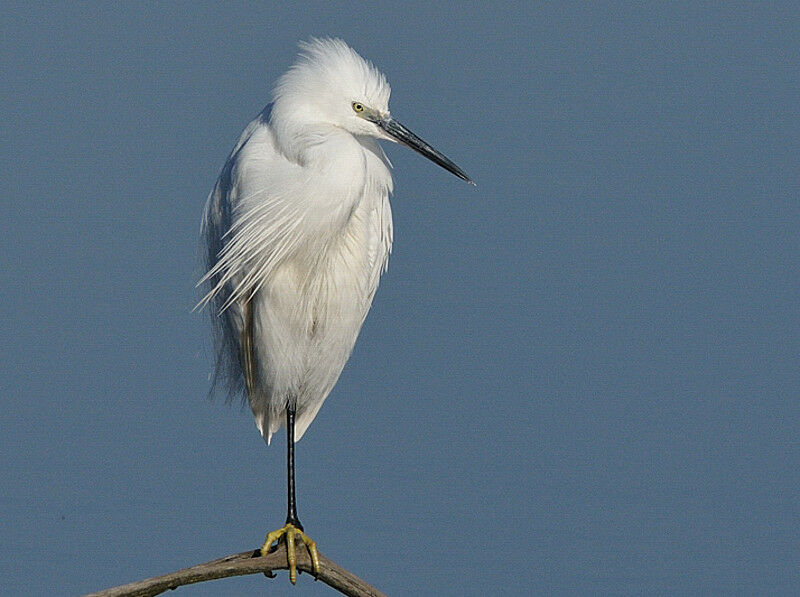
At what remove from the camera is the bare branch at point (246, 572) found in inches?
156

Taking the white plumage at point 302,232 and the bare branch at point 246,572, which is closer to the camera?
the bare branch at point 246,572

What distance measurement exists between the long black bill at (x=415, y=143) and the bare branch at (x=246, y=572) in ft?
4.63

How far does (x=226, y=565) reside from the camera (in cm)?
416

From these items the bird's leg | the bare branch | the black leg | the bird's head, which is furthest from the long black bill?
the bare branch

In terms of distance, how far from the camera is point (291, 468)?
4.84m

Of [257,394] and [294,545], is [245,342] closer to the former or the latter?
[257,394]

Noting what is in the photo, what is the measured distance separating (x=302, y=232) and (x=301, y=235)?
0.02m

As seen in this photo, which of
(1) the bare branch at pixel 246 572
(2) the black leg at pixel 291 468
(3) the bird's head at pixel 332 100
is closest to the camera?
(1) the bare branch at pixel 246 572

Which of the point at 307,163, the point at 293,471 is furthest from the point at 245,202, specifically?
the point at 293,471

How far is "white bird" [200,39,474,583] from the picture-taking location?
4.43 metres

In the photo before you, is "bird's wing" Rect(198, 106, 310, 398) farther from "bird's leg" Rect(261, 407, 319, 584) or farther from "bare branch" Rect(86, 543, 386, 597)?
"bare branch" Rect(86, 543, 386, 597)

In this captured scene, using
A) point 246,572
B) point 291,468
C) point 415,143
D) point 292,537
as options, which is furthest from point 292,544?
point 415,143

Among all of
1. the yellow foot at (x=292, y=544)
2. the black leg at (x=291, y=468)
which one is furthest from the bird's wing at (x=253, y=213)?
the yellow foot at (x=292, y=544)

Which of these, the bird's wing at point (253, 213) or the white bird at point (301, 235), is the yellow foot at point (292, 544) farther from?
the bird's wing at point (253, 213)
